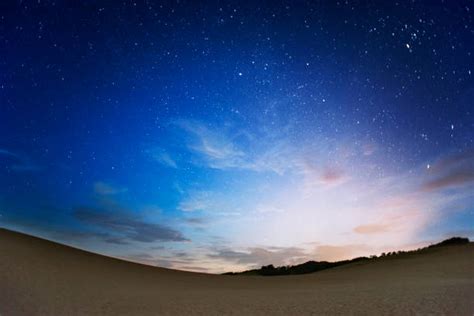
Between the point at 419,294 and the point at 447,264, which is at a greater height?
the point at 447,264

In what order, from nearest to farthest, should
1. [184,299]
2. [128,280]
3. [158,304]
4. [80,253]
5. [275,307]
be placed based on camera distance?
[275,307]
[158,304]
[184,299]
[128,280]
[80,253]

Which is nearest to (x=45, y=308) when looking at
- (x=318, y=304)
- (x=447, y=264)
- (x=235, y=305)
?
(x=235, y=305)

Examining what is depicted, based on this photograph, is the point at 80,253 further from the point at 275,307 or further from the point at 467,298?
the point at 467,298

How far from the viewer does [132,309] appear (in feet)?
27.0

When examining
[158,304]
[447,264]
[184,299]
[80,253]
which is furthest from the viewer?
[447,264]

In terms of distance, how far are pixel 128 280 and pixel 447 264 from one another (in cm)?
1318

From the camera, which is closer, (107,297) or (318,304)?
(318,304)

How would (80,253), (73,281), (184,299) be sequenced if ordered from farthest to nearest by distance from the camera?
(80,253), (73,281), (184,299)

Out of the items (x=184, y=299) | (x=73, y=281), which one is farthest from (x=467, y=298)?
(x=73, y=281)

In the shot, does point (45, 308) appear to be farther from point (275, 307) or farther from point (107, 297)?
point (275, 307)

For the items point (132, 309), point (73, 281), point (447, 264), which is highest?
point (447, 264)

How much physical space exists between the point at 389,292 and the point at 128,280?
8.15m

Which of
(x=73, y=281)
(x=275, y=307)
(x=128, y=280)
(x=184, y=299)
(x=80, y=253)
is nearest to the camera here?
(x=275, y=307)

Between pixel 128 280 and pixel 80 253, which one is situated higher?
pixel 80 253
